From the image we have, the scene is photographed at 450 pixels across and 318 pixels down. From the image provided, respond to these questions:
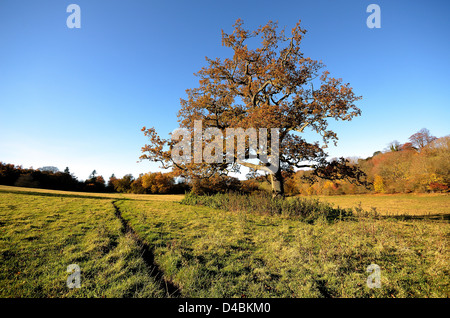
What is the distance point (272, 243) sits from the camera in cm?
577

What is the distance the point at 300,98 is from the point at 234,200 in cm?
960

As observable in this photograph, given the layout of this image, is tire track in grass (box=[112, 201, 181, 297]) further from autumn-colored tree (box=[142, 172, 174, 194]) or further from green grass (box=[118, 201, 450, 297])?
autumn-colored tree (box=[142, 172, 174, 194])

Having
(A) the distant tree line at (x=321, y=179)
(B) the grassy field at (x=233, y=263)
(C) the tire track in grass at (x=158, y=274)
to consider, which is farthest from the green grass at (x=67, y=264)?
(A) the distant tree line at (x=321, y=179)

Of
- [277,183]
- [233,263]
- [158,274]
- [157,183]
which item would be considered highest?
[277,183]

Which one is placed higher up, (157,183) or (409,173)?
(409,173)

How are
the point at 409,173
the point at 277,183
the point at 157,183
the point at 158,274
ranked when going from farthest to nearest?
the point at 157,183, the point at 409,173, the point at 277,183, the point at 158,274

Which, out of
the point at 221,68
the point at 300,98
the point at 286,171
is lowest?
the point at 286,171

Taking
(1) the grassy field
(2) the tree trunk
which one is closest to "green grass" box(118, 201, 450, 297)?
(1) the grassy field

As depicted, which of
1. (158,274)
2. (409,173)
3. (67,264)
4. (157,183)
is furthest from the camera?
(157,183)

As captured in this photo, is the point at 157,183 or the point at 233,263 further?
the point at 157,183

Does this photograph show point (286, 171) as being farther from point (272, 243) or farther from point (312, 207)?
point (272, 243)

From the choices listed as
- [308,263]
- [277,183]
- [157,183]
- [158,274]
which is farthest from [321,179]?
[157,183]

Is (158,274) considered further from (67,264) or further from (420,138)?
(420,138)
